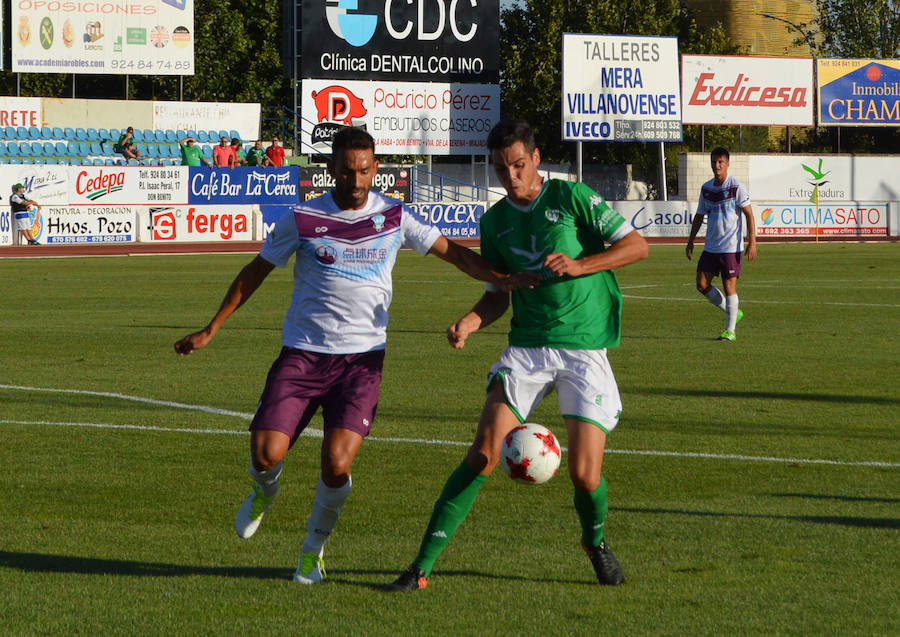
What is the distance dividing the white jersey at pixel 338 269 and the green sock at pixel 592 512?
3.73 ft

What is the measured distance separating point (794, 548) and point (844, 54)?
73.1 metres

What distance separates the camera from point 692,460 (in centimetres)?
873

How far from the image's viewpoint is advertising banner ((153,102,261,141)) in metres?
52.2

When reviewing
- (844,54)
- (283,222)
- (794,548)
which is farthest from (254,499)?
(844,54)

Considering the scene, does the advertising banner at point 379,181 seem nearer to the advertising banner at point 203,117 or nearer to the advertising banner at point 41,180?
the advertising banner at point 41,180

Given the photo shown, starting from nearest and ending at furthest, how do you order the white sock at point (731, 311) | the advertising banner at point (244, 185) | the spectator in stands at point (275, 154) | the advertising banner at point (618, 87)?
the white sock at point (731, 311) < the advertising banner at point (244, 185) < the spectator in stands at point (275, 154) < the advertising banner at point (618, 87)

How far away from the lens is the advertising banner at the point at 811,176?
54438mm

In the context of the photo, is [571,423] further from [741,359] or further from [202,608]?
[741,359]

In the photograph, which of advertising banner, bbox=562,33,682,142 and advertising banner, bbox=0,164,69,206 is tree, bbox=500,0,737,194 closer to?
advertising banner, bbox=562,33,682,142

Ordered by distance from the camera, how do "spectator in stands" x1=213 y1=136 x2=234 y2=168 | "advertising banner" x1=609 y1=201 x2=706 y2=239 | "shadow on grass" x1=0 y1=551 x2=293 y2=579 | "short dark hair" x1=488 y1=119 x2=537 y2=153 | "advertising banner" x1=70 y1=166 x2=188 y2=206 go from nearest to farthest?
"short dark hair" x1=488 y1=119 x2=537 y2=153 < "shadow on grass" x1=0 y1=551 x2=293 y2=579 < "advertising banner" x1=70 y1=166 x2=188 y2=206 < "spectator in stands" x1=213 y1=136 x2=234 y2=168 < "advertising banner" x1=609 y1=201 x2=706 y2=239

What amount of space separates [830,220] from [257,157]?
20.4 m

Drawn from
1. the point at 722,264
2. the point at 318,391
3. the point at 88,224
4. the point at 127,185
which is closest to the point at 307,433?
the point at 318,391

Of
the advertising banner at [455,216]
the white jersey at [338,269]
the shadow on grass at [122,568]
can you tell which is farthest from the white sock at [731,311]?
the advertising banner at [455,216]

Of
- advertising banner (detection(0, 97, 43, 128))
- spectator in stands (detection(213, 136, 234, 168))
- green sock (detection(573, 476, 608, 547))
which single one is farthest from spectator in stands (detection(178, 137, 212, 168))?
green sock (detection(573, 476, 608, 547))
